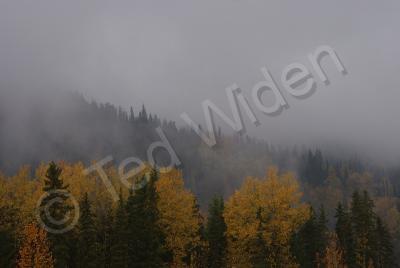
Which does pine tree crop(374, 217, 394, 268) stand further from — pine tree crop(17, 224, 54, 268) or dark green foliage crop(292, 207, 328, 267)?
pine tree crop(17, 224, 54, 268)

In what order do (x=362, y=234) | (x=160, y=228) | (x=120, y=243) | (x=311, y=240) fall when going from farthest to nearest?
(x=362, y=234) < (x=311, y=240) < (x=160, y=228) < (x=120, y=243)

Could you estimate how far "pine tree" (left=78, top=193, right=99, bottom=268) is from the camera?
47.6 metres

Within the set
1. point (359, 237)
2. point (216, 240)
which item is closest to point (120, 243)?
point (216, 240)

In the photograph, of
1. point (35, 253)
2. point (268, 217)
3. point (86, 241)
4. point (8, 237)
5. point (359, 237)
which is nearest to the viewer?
point (35, 253)

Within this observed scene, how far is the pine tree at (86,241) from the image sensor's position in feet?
156

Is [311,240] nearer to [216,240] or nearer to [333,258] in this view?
[333,258]

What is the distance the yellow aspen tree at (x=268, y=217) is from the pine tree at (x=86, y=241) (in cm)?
1273

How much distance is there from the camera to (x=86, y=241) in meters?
48.6

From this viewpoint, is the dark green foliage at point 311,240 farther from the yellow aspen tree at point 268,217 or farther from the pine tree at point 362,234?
the yellow aspen tree at point 268,217

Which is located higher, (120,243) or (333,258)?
(120,243)

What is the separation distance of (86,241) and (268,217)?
17.1 metres

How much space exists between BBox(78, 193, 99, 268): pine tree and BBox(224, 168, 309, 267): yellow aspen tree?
501 inches

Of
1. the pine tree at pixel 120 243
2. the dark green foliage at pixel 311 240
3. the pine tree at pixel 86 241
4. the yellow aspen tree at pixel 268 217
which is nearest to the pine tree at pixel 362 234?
the dark green foliage at pixel 311 240

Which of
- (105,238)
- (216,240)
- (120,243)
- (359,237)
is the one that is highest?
(105,238)
